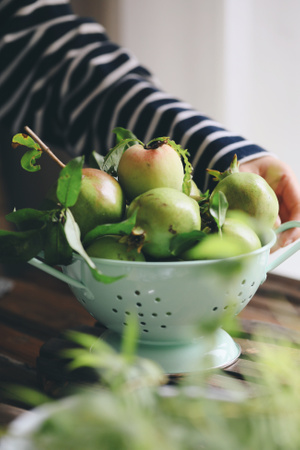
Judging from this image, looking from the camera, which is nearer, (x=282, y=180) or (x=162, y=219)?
(x=162, y=219)

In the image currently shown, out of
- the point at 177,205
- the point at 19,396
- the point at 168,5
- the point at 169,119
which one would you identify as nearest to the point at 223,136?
the point at 169,119

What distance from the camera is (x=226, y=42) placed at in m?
1.28

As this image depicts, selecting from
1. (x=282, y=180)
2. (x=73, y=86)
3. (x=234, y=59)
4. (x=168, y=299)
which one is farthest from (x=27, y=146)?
(x=234, y=59)

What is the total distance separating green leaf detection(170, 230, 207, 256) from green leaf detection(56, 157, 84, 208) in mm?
84

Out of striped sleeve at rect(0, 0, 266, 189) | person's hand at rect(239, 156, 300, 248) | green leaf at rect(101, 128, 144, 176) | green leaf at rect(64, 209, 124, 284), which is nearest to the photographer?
green leaf at rect(64, 209, 124, 284)

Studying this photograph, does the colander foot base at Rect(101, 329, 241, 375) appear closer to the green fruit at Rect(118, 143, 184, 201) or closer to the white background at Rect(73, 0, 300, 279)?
the green fruit at Rect(118, 143, 184, 201)

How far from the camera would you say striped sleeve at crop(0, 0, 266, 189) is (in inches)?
30.0

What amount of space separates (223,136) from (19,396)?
40cm

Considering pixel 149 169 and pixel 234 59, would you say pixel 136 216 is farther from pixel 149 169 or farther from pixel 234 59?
pixel 234 59

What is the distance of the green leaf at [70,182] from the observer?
0.39 meters

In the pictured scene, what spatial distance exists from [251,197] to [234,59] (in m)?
0.93

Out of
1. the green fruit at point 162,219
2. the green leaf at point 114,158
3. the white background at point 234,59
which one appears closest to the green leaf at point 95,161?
the green leaf at point 114,158

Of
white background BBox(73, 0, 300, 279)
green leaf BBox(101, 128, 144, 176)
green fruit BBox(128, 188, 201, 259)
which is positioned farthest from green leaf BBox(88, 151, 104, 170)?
white background BBox(73, 0, 300, 279)

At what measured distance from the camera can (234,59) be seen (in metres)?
1.30
